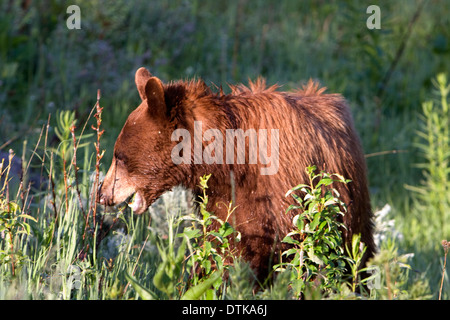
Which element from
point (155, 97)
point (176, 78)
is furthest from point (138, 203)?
point (176, 78)

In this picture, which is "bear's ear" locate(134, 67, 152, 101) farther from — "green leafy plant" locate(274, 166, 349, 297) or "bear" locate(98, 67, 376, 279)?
"green leafy plant" locate(274, 166, 349, 297)

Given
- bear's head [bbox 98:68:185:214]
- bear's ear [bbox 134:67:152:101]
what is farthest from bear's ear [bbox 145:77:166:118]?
bear's ear [bbox 134:67:152:101]

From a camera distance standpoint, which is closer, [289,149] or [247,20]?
[289,149]

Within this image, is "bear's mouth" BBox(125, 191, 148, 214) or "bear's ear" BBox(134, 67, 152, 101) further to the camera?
"bear's ear" BBox(134, 67, 152, 101)

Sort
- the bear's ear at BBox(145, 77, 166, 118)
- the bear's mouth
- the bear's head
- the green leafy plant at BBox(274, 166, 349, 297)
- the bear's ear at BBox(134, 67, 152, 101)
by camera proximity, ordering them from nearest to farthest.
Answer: the green leafy plant at BBox(274, 166, 349, 297) → the bear's ear at BBox(145, 77, 166, 118) → the bear's head → the bear's mouth → the bear's ear at BBox(134, 67, 152, 101)

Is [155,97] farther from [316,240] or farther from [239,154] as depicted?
[316,240]

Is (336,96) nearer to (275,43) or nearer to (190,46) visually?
(190,46)

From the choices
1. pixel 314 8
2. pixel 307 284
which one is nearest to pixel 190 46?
pixel 314 8

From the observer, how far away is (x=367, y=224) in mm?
3932

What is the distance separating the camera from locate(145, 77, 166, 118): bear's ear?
134 inches

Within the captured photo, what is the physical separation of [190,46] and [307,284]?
6.18 metres

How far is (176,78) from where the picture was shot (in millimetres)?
8109
